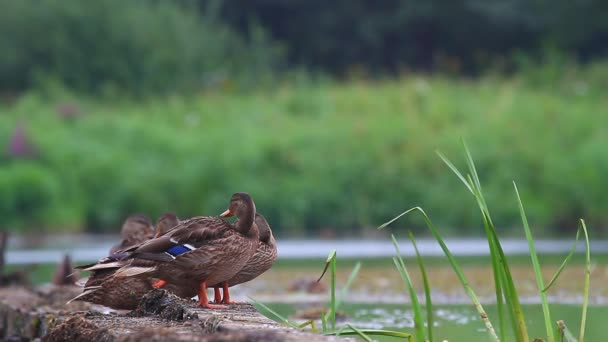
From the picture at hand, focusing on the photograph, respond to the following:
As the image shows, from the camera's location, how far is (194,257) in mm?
5754

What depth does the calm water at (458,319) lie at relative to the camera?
24.2 ft

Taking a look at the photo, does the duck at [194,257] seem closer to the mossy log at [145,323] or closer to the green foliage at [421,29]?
the mossy log at [145,323]

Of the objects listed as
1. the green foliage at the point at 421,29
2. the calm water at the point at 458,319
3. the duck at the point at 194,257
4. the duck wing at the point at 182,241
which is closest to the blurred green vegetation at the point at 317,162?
the green foliage at the point at 421,29

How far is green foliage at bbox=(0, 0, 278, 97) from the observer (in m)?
24.7

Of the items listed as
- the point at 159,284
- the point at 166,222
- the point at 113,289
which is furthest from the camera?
the point at 166,222

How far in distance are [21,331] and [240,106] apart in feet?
50.3

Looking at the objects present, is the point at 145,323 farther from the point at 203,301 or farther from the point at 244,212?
the point at 244,212

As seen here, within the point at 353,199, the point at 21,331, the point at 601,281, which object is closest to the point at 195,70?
the point at 353,199

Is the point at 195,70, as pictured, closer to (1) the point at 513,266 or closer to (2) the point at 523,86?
(2) the point at 523,86

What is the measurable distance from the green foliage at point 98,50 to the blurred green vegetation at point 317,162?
2.66 m

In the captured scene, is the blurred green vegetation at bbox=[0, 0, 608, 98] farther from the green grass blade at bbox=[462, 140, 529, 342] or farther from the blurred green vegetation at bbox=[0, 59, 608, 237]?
the green grass blade at bbox=[462, 140, 529, 342]

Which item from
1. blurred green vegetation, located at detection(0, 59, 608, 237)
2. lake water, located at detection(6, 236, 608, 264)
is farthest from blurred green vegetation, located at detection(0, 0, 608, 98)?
lake water, located at detection(6, 236, 608, 264)

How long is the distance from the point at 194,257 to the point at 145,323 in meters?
0.60

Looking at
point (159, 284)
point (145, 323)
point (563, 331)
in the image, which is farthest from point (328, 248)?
point (563, 331)
